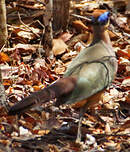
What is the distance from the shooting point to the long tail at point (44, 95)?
3242 mm

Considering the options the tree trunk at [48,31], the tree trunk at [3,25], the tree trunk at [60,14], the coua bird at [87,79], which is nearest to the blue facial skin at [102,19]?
the coua bird at [87,79]

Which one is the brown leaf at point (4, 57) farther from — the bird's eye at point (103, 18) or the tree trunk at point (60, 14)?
the bird's eye at point (103, 18)

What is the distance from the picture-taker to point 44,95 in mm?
3312

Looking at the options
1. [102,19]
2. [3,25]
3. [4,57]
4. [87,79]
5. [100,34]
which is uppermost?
[102,19]

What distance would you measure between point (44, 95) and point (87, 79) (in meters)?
0.44

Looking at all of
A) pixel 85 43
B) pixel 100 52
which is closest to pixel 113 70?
pixel 100 52

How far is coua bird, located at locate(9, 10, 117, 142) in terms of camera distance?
331 centimetres

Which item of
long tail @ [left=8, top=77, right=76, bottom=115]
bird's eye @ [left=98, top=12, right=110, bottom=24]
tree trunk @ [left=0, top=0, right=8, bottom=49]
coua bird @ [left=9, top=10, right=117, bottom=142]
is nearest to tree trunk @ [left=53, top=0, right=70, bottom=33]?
tree trunk @ [left=0, top=0, right=8, bottom=49]

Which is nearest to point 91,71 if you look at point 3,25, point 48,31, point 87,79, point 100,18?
point 87,79

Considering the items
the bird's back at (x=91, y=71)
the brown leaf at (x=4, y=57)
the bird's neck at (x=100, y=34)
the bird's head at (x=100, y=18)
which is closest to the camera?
the bird's back at (x=91, y=71)

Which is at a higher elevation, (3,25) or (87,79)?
(3,25)

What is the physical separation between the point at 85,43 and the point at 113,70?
78.2 inches

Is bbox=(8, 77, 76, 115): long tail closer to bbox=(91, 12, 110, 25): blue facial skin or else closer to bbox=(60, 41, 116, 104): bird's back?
bbox=(60, 41, 116, 104): bird's back

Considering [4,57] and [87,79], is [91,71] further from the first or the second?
[4,57]
